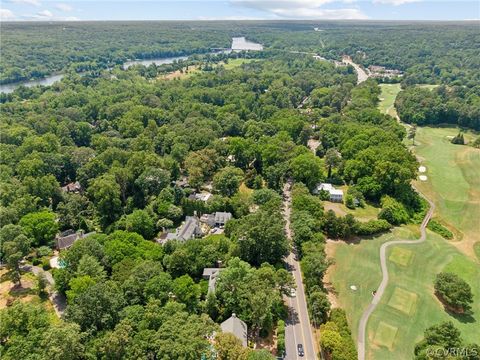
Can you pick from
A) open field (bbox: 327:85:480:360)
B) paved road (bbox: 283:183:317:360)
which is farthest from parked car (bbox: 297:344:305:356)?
open field (bbox: 327:85:480:360)

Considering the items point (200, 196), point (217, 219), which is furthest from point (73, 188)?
point (217, 219)

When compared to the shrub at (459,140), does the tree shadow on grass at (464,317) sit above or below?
above

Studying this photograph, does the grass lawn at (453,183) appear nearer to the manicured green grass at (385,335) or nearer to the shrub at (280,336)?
the manicured green grass at (385,335)

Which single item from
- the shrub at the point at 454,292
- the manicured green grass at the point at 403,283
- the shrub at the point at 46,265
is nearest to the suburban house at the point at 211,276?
the manicured green grass at the point at 403,283

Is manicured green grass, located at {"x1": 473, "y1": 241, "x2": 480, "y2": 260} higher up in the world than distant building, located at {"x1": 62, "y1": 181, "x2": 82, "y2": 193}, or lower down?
lower down

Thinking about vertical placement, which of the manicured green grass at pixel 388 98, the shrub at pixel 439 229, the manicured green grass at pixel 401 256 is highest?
the manicured green grass at pixel 401 256

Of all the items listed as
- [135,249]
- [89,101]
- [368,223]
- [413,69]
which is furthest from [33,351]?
[413,69]

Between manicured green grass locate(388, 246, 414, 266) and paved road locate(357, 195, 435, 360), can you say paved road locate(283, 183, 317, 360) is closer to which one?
paved road locate(357, 195, 435, 360)
